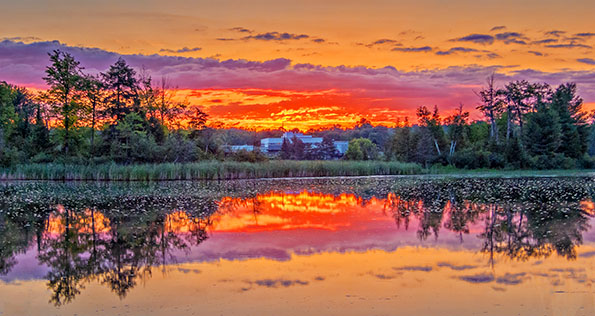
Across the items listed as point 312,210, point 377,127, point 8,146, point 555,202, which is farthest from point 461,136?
point 377,127

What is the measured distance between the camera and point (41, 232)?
54.7ft

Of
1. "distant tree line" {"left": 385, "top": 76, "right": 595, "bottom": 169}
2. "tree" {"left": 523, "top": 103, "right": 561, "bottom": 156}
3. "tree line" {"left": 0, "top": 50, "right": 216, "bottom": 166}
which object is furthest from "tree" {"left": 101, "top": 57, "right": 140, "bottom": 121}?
"tree" {"left": 523, "top": 103, "right": 561, "bottom": 156}

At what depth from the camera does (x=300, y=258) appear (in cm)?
1260

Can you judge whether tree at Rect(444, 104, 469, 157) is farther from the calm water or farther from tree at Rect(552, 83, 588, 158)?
the calm water

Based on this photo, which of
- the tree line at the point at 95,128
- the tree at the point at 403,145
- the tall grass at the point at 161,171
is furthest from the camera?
the tree at the point at 403,145

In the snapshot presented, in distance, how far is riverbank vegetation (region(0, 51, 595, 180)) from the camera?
4503 centimetres

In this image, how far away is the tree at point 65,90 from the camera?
49969 millimetres

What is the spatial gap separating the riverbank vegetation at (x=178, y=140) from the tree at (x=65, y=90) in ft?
0.32

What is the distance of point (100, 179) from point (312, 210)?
26.6 m

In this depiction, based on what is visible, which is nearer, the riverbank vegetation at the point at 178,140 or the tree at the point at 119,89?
the riverbank vegetation at the point at 178,140

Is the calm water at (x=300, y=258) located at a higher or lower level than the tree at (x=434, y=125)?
lower

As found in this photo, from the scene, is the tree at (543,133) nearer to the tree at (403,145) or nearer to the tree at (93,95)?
the tree at (403,145)

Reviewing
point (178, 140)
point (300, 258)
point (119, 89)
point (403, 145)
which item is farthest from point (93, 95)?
point (300, 258)

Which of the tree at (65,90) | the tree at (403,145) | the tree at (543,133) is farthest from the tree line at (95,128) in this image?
the tree at (543,133)
